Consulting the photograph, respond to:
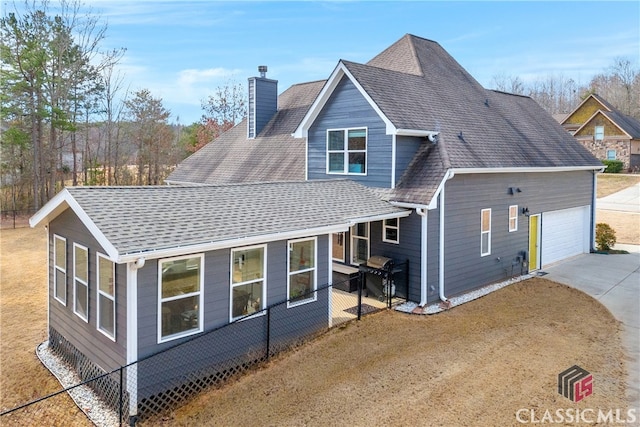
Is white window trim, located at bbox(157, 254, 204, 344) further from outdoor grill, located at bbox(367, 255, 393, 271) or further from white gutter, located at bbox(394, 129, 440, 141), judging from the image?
white gutter, located at bbox(394, 129, 440, 141)

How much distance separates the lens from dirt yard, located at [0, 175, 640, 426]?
266 inches

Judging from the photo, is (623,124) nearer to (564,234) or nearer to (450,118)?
(564,234)

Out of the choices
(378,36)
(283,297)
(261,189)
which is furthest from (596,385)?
(378,36)

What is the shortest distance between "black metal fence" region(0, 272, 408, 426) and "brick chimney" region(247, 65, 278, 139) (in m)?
13.0

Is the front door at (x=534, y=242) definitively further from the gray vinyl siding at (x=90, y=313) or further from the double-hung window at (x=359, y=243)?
the gray vinyl siding at (x=90, y=313)

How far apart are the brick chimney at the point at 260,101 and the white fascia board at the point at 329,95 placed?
7050 mm

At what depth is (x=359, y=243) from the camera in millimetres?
13359

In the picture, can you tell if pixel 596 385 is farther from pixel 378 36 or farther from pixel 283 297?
pixel 378 36

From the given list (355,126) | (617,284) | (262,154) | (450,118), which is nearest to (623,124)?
(617,284)

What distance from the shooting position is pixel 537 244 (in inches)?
630

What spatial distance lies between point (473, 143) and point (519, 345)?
21.7ft

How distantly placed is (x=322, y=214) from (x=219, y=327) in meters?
3.55

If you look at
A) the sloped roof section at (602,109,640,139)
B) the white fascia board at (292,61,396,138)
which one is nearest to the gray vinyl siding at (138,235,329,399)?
the white fascia board at (292,61,396,138)

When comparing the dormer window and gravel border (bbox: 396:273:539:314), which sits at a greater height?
the dormer window
